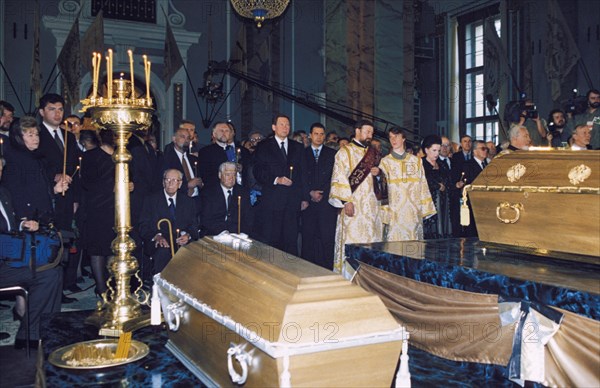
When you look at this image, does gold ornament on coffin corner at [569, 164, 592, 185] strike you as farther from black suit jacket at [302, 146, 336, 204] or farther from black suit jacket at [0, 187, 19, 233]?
black suit jacket at [302, 146, 336, 204]

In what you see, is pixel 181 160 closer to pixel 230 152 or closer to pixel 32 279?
pixel 230 152

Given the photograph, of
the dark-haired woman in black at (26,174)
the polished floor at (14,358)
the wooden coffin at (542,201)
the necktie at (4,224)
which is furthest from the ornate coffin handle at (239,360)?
the dark-haired woman in black at (26,174)

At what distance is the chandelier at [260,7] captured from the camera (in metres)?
10.0

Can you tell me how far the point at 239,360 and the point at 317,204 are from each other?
5.50 meters

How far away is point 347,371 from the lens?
1.71 meters

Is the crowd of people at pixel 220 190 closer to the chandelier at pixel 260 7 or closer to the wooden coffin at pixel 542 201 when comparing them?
the wooden coffin at pixel 542 201

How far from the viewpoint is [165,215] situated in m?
5.70

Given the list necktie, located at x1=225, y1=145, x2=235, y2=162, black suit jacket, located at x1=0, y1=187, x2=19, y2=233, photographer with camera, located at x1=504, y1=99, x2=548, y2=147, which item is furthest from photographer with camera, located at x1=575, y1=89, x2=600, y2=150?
black suit jacket, located at x1=0, y1=187, x2=19, y2=233

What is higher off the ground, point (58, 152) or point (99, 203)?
point (58, 152)

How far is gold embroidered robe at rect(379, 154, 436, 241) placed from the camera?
6.06m

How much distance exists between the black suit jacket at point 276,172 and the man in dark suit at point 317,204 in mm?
107

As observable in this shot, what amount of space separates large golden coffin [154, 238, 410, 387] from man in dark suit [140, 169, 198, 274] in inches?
138

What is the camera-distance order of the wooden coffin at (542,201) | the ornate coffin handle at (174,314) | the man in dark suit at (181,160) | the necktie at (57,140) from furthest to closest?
the man in dark suit at (181,160) → the necktie at (57,140) → the wooden coffin at (542,201) → the ornate coffin handle at (174,314)

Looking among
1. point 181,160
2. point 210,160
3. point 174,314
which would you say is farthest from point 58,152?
point 174,314
